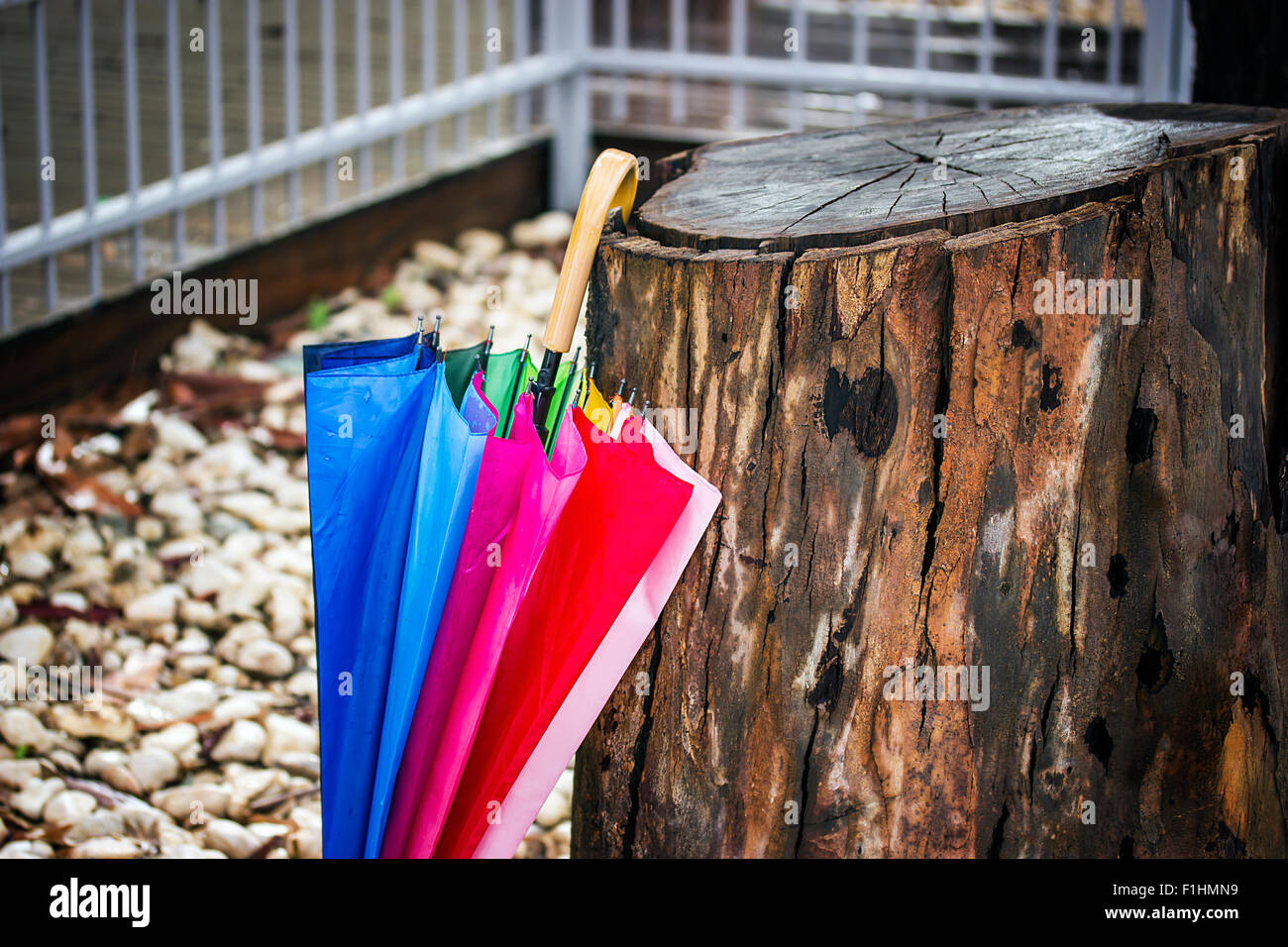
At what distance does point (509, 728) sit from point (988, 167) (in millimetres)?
984

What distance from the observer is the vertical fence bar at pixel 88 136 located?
11.8ft

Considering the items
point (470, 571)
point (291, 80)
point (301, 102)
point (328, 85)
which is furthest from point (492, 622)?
point (301, 102)

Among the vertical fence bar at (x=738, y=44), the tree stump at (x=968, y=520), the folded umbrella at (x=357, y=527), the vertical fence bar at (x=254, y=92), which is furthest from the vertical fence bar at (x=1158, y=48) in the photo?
the folded umbrella at (x=357, y=527)

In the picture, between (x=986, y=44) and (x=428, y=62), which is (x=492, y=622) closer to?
(x=428, y=62)

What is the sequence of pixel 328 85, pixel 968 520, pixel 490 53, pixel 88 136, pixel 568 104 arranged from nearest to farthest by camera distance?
pixel 968 520 → pixel 88 136 → pixel 328 85 → pixel 490 53 → pixel 568 104

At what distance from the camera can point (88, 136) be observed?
362cm

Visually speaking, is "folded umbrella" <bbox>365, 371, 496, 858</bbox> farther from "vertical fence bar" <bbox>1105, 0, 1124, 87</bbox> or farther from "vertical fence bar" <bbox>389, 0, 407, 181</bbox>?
"vertical fence bar" <bbox>1105, 0, 1124, 87</bbox>

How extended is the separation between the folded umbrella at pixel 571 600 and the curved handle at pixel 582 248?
0.13 meters

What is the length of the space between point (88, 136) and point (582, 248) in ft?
8.11

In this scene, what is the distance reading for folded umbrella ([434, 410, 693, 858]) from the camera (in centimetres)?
162

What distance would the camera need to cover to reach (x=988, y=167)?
1.84 meters

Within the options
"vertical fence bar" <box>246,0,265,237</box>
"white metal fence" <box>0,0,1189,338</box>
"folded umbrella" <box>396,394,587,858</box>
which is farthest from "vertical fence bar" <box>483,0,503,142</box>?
"folded umbrella" <box>396,394,587,858</box>

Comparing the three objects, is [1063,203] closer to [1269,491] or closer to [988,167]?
[988,167]
